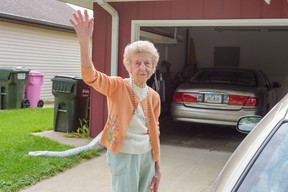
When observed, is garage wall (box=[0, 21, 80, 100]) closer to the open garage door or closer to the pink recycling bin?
the pink recycling bin

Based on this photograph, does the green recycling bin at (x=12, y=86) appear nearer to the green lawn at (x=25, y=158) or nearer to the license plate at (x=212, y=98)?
the green lawn at (x=25, y=158)

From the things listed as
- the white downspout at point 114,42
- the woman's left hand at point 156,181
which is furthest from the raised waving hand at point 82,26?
the white downspout at point 114,42

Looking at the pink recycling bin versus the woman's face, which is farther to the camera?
the pink recycling bin

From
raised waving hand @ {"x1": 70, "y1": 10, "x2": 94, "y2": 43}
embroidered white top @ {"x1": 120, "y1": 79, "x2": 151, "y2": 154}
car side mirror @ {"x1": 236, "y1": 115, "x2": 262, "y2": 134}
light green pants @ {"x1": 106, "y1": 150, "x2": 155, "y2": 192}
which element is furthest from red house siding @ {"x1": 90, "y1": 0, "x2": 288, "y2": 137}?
raised waving hand @ {"x1": 70, "y1": 10, "x2": 94, "y2": 43}

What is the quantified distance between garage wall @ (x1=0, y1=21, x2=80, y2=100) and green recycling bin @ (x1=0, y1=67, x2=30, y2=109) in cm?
207

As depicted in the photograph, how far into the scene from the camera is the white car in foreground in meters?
1.71

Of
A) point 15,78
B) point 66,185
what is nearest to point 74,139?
point 66,185

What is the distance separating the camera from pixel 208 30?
14.3 meters

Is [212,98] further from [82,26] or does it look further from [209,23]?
[82,26]

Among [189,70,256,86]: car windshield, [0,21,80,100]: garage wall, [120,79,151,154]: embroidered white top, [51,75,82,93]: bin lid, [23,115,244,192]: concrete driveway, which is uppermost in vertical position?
[0,21,80,100]: garage wall

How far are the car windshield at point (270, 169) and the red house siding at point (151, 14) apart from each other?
5.18m

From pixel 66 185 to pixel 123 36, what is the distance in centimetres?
342

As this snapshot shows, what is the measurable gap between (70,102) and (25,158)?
2.34 metres

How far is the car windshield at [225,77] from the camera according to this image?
8945 millimetres
